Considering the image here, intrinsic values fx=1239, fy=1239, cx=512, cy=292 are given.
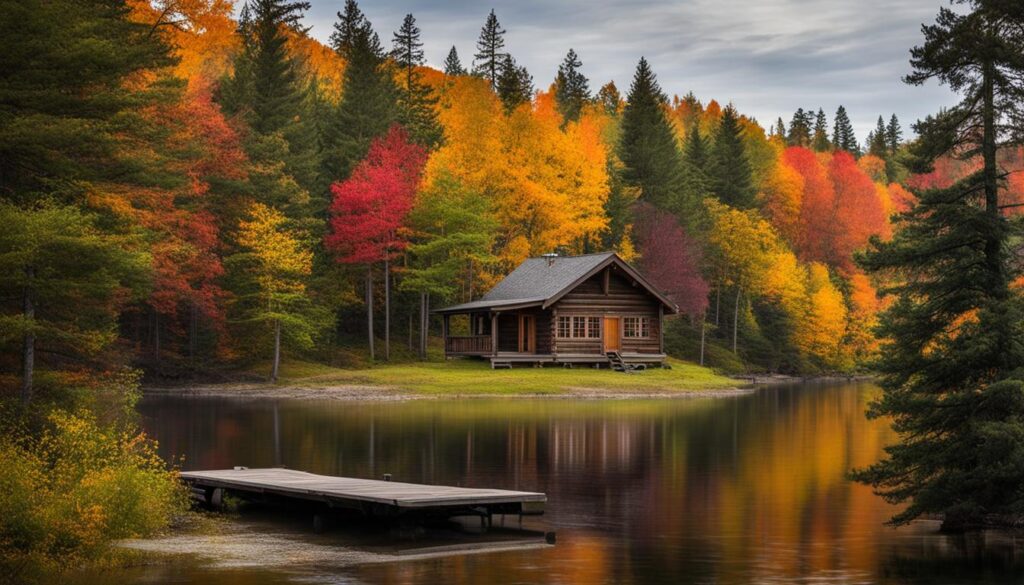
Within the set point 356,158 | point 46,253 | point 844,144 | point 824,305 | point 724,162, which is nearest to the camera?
point 46,253

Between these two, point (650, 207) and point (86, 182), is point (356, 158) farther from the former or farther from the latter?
point (86, 182)

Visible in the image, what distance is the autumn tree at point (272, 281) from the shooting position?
203 feet

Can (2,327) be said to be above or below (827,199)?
below

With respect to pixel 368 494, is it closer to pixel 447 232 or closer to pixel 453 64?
pixel 447 232

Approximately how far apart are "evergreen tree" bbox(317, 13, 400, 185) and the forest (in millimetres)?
168

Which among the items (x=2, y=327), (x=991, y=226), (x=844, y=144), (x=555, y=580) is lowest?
(x=555, y=580)

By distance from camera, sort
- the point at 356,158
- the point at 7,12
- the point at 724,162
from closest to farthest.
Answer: the point at 7,12
the point at 356,158
the point at 724,162

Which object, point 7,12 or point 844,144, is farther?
point 844,144

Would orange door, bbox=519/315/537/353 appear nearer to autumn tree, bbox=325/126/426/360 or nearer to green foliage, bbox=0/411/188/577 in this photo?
autumn tree, bbox=325/126/426/360

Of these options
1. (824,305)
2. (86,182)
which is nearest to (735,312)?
(824,305)

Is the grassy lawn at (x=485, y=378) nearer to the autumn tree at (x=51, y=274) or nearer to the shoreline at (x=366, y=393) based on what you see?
the shoreline at (x=366, y=393)

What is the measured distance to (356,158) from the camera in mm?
76438

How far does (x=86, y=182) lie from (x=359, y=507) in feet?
42.0

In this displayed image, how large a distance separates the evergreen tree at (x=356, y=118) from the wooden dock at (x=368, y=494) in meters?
52.4
